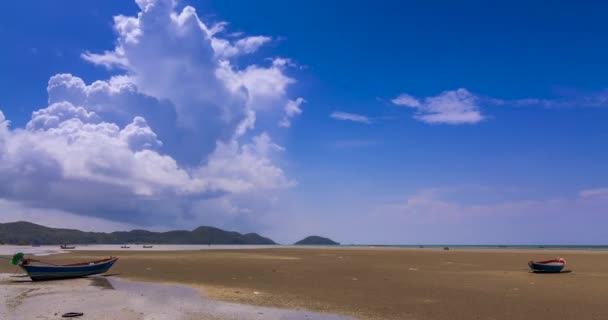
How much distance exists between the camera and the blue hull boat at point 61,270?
3075cm

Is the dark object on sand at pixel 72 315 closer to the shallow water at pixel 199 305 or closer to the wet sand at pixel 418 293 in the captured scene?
the shallow water at pixel 199 305

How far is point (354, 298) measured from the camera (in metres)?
21.9

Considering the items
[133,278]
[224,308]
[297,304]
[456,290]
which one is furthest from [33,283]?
[456,290]

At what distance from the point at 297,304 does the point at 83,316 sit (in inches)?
341

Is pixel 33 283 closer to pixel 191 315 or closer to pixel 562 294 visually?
pixel 191 315

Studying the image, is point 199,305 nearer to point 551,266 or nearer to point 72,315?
point 72,315

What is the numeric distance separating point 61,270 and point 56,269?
41 centimetres

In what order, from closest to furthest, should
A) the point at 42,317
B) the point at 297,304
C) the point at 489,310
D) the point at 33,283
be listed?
the point at 42,317 < the point at 489,310 < the point at 297,304 < the point at 33,283

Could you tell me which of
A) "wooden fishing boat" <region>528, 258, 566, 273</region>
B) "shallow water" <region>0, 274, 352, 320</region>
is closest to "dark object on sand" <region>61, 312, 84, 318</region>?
"shallow water" <region>0, 274, 352, 320</region>

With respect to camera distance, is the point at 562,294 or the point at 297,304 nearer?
the point at 297,304

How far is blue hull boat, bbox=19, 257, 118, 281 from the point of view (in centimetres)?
3075

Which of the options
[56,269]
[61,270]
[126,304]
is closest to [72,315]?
[126,304]

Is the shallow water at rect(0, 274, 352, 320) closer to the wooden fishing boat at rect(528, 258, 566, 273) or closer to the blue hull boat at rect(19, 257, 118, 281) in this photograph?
the blue hull boat at rect(19, 257, 118, 281)

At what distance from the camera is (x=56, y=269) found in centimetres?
3212
